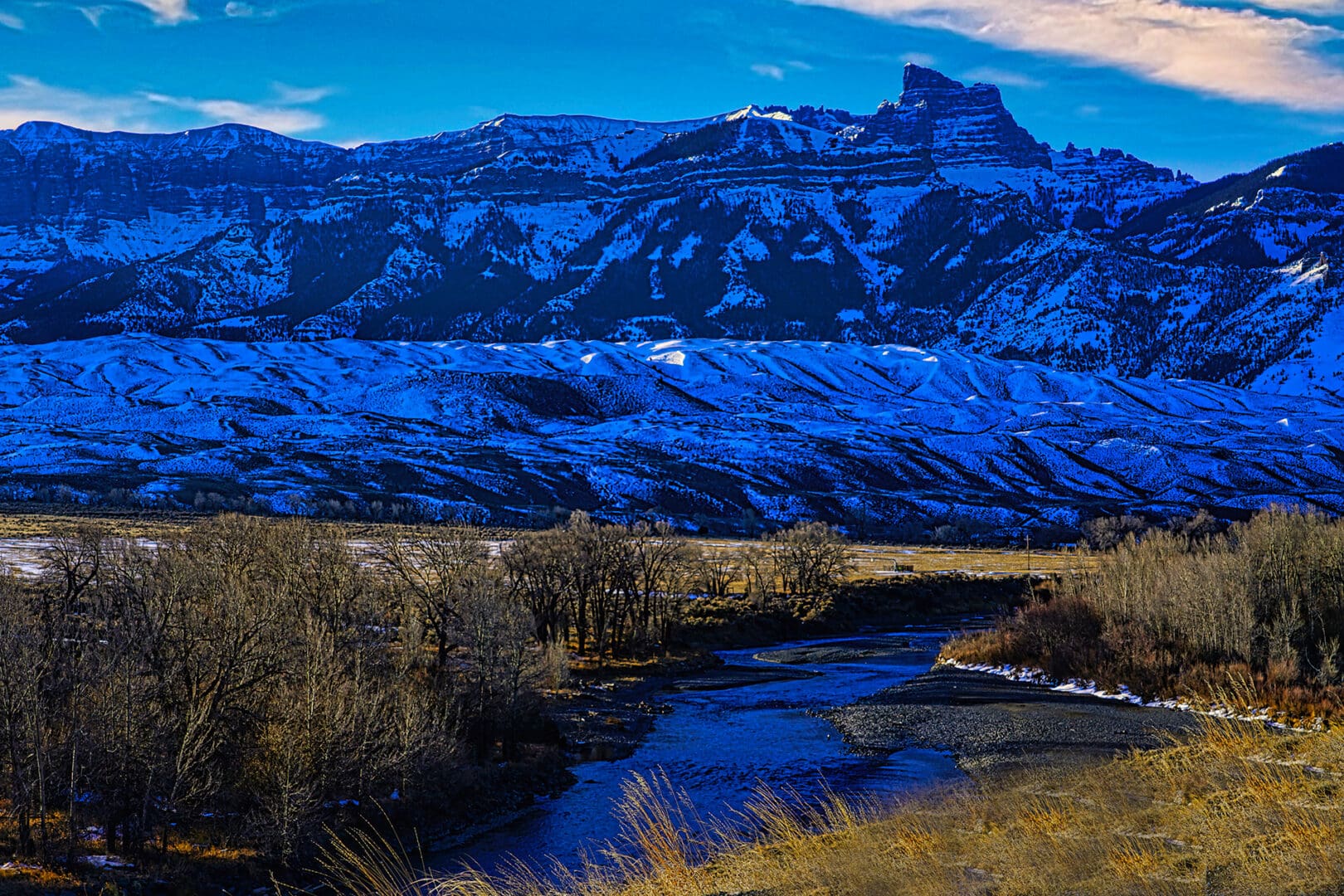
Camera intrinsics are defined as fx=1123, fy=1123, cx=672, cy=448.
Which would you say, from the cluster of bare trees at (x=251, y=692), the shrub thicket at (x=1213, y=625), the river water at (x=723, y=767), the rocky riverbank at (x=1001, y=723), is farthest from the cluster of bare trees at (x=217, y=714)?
the shrub thicket at (x=1213, y=625)

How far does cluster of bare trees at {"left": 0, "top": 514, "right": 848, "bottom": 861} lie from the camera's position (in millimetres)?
25562

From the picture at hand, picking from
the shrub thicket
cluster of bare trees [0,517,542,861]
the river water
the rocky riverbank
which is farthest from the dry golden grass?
cluster of bare trees [0,517,542,861]

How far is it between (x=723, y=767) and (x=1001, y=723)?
1224 cm

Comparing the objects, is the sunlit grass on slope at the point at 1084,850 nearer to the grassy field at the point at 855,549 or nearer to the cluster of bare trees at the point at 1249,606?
the cluster of bare trees at the point at 1249,606

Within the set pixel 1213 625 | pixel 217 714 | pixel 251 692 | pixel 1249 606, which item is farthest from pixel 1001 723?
pixel 217 714

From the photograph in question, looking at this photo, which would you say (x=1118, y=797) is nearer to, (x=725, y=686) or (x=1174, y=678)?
(x=1174, y=678)

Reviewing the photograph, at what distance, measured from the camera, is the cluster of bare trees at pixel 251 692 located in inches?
1006

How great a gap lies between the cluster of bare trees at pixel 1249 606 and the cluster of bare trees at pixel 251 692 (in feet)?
93.8

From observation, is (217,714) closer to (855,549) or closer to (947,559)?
(947,559)

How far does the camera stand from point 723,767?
36938 mm

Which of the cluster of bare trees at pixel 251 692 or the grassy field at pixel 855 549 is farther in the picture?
the grassy field at pixel 855 549

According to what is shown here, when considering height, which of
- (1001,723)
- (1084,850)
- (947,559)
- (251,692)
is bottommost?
(947,559)

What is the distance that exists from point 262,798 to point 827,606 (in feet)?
201

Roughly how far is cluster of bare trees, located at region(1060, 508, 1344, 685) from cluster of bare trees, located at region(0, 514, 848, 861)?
28581mm
